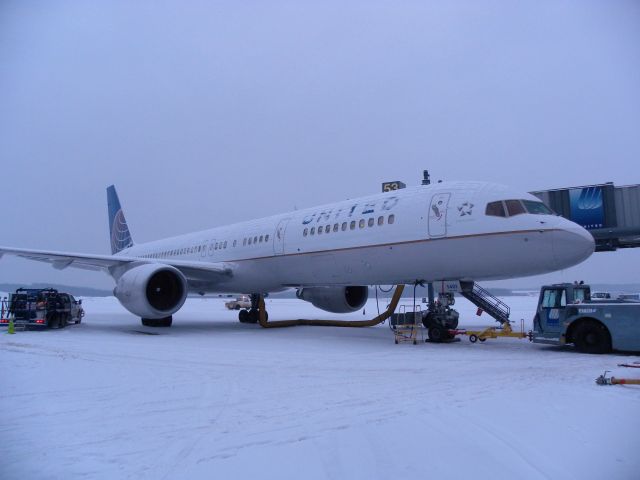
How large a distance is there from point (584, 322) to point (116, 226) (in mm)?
23224

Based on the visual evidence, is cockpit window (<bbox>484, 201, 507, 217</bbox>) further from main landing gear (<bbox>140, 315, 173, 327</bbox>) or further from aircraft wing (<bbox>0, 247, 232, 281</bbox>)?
main landing gear (<bbox>140, 315, 173, 327</bbox>)

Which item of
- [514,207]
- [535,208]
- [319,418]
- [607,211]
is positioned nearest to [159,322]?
[514,207]

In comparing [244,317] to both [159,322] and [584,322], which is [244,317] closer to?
[159,322]

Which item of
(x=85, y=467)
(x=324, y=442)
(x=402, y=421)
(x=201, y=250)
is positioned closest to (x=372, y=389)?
(x=402, y=421)

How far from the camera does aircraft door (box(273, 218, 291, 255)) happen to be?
13688 millimetres

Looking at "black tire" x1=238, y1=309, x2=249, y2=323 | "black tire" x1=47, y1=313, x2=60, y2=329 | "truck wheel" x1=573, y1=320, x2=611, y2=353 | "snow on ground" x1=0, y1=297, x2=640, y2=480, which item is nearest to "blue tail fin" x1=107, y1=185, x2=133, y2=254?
"black tire" x1=47, y1=313, x2=60, y2=329

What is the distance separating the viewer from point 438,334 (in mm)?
10672

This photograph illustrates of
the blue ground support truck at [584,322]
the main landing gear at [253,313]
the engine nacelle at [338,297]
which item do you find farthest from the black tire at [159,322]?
the blue ground support truck at [584,322]

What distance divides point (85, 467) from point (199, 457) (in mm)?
745

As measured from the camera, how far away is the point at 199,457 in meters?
3.45

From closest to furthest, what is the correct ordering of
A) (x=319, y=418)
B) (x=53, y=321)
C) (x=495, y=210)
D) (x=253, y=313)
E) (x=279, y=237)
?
(x=319, y=418) → (x=495, y=210) → (x=279, y=237) → (x=53, y=321) → (x=253, y=313)

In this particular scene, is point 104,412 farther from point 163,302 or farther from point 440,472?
point 163,302

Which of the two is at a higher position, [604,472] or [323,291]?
[323,291]

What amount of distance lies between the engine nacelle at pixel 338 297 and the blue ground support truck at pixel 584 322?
6.26m
